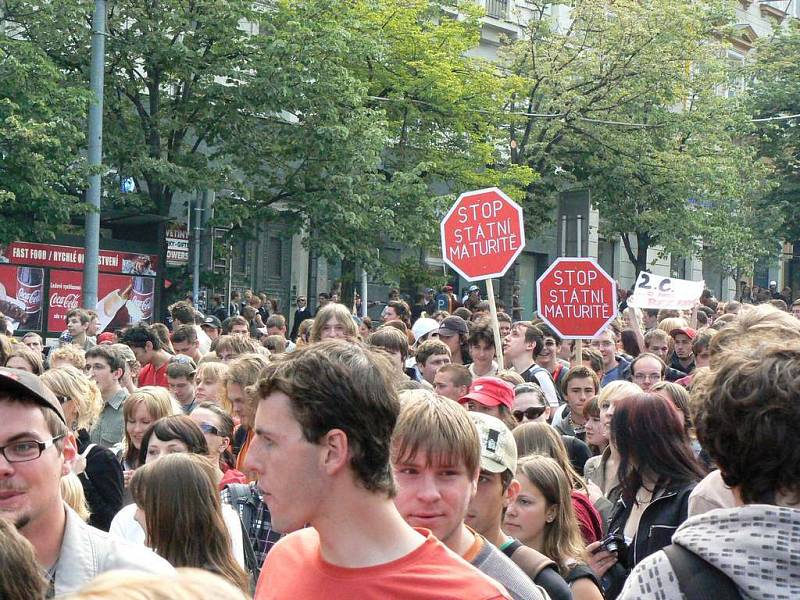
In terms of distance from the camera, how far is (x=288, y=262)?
36.5m

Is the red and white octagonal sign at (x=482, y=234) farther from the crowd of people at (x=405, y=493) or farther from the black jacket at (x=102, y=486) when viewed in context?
the black jacket at (x=102, y=486)

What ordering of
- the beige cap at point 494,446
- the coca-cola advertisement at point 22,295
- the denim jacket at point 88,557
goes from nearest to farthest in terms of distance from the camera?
1. the denim jacket at point 88,557
2. the beige cap at point 494,446
3. the coca-cola advertisement at point 22,295

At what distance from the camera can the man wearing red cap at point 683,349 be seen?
12141mm

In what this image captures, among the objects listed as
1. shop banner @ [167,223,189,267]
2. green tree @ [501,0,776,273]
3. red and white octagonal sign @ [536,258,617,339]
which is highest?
green tree @ [501,0,776,273]

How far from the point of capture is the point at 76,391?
7168 millimetres

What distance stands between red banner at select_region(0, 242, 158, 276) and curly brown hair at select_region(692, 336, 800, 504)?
20.7 meters

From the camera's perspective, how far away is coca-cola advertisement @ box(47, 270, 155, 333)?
76.5 feet

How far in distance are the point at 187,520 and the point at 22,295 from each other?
63.5 ft

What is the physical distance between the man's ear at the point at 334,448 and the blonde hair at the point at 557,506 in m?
2.28

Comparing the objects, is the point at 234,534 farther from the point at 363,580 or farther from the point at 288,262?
the point at 288,262

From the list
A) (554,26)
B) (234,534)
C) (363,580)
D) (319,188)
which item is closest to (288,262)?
(319,188)

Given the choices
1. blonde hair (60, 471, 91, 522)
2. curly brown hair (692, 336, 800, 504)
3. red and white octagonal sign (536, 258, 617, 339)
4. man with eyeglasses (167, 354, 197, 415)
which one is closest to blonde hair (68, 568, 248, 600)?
curly brown hair (692, 336, 800, 504)

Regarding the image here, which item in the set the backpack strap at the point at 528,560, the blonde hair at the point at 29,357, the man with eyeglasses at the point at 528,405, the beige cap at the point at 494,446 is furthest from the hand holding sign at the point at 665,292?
the backpack strap at the point at 528,560

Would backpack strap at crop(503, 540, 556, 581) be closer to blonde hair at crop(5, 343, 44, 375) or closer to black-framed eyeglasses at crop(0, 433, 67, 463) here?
black-framed eyeglasses at crop(0, 433, 67, 463)
